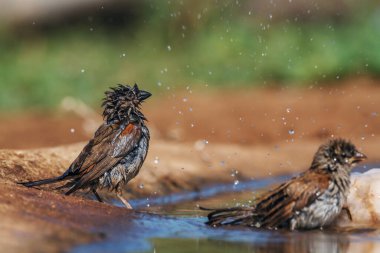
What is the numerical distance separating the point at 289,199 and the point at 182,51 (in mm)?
10542

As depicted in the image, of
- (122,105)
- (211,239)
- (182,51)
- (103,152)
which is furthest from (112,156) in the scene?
(182,51)

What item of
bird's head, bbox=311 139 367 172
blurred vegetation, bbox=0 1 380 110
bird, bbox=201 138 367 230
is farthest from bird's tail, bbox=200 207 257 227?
blurred vegetation, bbox=0 1 380 110

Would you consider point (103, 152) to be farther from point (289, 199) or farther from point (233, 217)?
point (289, 199)

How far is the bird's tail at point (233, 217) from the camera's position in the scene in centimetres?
678

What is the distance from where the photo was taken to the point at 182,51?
55.6 feet

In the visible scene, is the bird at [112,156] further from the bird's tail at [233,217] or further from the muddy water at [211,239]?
the bird's tail at [233,217]

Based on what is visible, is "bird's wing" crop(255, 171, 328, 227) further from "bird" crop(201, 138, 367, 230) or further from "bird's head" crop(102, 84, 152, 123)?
"bird's head" crop(102, 84, 152, 123)

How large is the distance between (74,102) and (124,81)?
Result: 1.41m

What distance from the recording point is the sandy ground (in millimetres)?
6105

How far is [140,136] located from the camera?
7.74 metres

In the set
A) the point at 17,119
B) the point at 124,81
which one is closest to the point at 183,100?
the point at 124,81

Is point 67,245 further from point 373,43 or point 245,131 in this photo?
point 373,43

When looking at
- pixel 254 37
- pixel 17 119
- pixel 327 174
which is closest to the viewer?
pixel 327 174

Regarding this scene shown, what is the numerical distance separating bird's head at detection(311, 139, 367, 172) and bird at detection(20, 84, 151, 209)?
157 cm
